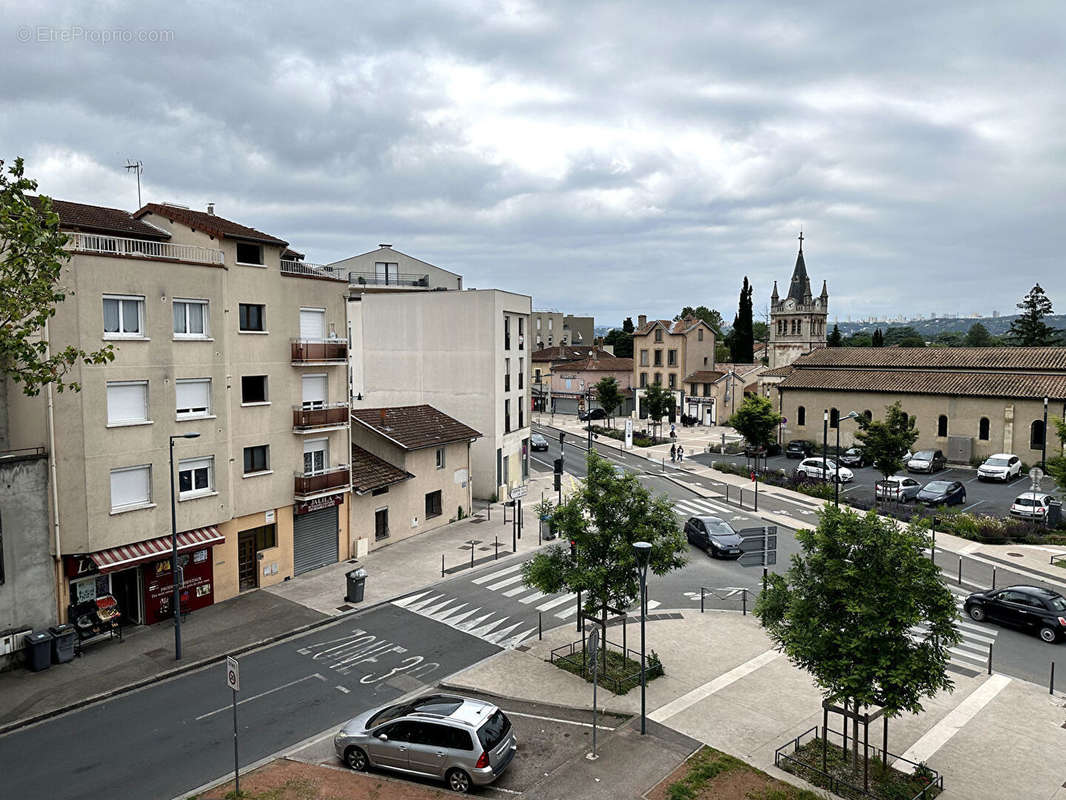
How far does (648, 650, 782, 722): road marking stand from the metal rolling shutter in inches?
653

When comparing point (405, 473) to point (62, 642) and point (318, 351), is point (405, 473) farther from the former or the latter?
point (62, 642)

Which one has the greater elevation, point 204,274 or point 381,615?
point 204,274

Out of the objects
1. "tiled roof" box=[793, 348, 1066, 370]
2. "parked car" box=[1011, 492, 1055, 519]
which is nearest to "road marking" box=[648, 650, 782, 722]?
"parked car" box=[1011, 492, 1055, 519]

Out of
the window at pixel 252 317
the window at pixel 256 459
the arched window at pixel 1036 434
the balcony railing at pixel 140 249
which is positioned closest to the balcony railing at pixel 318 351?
the window at pixel 252 317

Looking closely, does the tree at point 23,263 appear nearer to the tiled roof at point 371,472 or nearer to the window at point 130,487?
the window at point 130,487

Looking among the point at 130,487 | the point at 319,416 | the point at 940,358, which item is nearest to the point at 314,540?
the point at 319,416

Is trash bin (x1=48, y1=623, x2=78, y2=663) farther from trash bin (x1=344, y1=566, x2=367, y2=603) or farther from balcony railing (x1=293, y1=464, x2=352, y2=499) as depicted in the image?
balcony railing (x1=293, y1=464, x2=352, y2=499)

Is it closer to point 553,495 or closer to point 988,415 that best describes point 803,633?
point 553,495

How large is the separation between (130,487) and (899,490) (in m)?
39.9

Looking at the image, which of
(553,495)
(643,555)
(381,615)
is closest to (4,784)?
(381,615)

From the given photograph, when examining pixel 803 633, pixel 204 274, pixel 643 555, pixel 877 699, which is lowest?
pixel 877 699

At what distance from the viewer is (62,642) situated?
2045cm

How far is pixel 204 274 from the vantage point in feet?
80.7

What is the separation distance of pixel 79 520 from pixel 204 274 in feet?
28.9
